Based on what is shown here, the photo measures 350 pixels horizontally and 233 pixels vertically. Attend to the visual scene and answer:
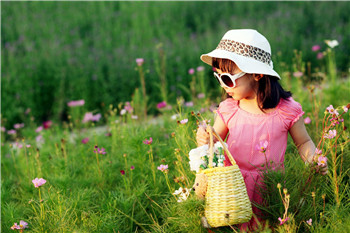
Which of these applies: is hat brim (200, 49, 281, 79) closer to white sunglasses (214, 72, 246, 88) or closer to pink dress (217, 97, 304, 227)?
white sunglasses (214, 72, 246, 88)

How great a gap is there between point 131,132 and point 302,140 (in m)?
1.48

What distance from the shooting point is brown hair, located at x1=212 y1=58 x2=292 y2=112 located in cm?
225

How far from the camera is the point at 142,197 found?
2.62 metres

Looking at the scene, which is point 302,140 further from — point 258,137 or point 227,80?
point 227,80

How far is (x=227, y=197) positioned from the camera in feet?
6.07

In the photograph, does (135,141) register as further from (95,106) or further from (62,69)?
(62,69)

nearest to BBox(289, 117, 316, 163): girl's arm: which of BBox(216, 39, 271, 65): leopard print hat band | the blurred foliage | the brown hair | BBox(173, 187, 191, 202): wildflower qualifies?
the brown hair

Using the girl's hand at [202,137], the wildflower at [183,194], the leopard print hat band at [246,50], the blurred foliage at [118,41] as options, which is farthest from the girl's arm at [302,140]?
the blurred foliage at [118,41]

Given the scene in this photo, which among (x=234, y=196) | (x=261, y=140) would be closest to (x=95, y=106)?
(x=261, y=140)

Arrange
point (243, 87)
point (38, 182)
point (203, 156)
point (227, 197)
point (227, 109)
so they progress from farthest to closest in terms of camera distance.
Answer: point (227, 109) → point (243, 87) → point (38, 182) → point (203, 156) → point (227, 197)

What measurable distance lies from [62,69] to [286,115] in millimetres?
4028

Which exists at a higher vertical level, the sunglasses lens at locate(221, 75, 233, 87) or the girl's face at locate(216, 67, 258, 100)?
the sunglasses lens at locate(221, 75, 233, 87)

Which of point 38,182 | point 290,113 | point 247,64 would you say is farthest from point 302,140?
point 38,182

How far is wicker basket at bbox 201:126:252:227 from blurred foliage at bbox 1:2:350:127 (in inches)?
98.0
